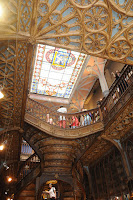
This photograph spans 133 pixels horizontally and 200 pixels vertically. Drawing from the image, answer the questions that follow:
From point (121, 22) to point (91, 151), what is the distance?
7.28 metres

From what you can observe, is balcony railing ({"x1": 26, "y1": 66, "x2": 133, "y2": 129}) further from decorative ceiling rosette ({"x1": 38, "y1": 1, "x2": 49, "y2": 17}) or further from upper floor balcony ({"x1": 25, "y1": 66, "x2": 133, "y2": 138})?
decorative ceiling rosette ({"x1": 38, "y1": 1, "x2": 49, "y2": 17})

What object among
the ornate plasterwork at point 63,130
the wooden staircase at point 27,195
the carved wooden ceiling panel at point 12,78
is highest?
the carved wooden ceiling panel at point 12,78

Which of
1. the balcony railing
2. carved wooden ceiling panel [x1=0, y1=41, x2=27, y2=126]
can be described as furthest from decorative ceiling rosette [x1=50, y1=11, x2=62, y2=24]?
the balcony railing

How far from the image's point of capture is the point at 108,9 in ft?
14.5

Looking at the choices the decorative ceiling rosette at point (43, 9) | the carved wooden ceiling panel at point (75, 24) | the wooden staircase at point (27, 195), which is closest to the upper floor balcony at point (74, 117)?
the carved wooden ceiling panel at point (75, 24)

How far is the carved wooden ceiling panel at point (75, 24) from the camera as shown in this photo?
3.86 metres

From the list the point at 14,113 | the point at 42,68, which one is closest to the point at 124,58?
the point at 14,113

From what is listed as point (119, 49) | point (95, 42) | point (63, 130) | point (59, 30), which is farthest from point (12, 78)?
point (63, 130)

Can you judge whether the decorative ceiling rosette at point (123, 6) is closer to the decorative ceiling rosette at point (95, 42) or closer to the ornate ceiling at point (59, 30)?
the ornate ceiling at point (59, 30)

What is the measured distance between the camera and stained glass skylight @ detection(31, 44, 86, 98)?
1228cm

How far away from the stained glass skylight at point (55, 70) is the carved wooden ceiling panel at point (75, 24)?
7.25 metres

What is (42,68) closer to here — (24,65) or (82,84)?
(82,84)

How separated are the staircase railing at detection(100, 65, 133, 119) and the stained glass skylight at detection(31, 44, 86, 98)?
540 centimetres

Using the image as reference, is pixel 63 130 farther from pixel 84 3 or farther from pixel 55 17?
pixel 84 3
